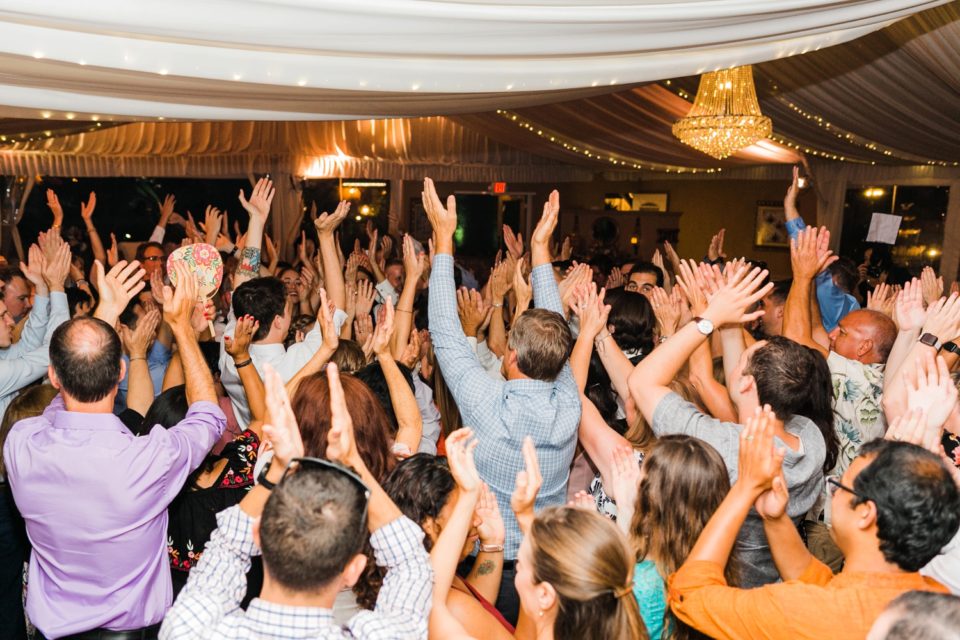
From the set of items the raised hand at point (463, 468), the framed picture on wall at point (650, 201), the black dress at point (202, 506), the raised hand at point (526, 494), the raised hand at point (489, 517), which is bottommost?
the black dress at point (202, 506)

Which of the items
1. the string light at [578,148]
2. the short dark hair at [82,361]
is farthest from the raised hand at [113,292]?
the string light at [578,148]

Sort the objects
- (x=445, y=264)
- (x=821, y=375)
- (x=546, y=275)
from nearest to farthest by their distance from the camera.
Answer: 1. (x=821, y=375)
2. (x=445, y=264)
3. (x=546, y=275)

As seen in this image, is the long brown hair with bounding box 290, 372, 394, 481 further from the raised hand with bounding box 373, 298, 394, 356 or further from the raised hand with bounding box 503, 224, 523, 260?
the raised hand with bounding box 503, 224, 523, 260

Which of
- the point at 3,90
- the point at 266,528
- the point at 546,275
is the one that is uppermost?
the point at 3,90

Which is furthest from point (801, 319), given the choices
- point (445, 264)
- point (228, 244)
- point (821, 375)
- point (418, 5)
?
point (228, 244)

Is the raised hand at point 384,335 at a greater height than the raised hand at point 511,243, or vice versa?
the raised hand at point 511,243

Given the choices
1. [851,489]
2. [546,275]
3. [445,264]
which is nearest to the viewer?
[851,489]

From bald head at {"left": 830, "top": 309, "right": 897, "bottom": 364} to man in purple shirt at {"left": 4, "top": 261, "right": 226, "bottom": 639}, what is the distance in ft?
7.17

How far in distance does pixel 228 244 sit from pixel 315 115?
2919mm

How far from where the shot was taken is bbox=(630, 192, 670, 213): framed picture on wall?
12.5 metres

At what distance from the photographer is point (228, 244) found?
575 centimetres

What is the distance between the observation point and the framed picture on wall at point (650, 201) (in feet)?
40.9

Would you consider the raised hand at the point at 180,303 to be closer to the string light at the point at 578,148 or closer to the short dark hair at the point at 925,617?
the short dark hair at the point at 925,617

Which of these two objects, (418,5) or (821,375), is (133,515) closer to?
(418,5)
